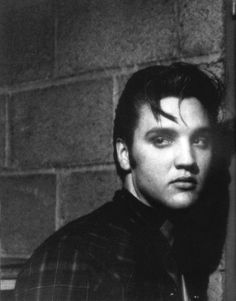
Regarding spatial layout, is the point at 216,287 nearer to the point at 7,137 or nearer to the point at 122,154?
the point at 122,154

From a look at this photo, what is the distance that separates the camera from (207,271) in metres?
1.85

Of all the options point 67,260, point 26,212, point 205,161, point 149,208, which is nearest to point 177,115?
point 205,161

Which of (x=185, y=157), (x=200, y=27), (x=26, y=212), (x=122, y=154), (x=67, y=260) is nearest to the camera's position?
(x=67, y=260)

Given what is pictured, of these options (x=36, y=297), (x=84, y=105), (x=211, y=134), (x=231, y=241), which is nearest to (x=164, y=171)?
(x=211, y=134)

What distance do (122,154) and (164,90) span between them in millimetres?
250

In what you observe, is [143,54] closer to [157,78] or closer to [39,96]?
[157,78]

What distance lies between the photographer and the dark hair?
1674 mm

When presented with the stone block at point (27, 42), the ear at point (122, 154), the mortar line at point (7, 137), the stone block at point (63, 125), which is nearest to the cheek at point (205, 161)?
the ear at point (122, 154)

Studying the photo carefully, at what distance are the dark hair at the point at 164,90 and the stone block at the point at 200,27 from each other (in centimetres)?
10

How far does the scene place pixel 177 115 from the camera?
5.39 feet

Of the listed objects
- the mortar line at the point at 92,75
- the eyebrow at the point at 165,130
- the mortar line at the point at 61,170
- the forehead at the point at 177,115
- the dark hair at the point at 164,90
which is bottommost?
the mortar line at the point at 61,170

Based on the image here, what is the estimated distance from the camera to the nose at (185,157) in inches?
63.1

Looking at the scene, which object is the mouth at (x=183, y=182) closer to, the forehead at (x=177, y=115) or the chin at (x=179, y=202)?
the chin at (x=179, y=202)

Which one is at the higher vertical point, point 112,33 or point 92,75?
point 112,33
